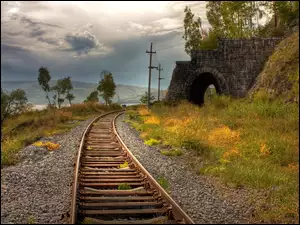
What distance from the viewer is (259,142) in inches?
421

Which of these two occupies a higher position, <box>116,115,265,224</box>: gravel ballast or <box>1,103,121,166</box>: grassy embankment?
<box>1,103,121,166</box>: grassy embankment

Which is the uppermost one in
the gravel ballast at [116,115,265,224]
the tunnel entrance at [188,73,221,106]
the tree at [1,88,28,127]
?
the tunnel entrance at [188,73,221,106]

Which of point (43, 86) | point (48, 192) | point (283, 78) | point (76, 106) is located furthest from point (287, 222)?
point (43, 86)

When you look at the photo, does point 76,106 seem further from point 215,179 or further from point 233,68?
point 215,179

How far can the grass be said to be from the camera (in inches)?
265

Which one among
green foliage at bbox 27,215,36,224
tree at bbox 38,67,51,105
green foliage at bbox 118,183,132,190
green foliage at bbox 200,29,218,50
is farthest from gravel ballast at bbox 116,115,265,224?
tree at bbox 38,67,51,105

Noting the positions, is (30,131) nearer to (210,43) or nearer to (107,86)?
(210,43)

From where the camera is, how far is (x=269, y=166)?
28.0 feet

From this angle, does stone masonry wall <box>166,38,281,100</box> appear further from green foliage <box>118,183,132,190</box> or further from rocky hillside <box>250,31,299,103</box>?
green foliage <box>118,183,132,190</box>

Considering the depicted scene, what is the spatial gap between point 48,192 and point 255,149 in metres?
6.51

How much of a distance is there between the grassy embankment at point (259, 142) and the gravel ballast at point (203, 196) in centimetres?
31

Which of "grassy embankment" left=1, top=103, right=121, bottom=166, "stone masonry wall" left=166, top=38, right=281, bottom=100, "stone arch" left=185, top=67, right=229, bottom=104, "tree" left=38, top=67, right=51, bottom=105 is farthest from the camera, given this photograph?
"tree" left=38, top=67, right=51, bottom=105

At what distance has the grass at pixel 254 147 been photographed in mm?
6723

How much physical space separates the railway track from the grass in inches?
69.0
